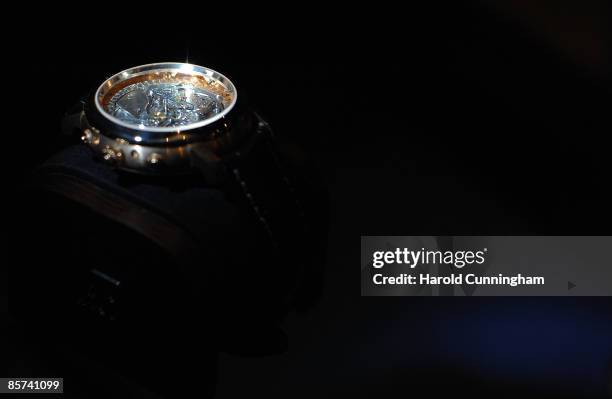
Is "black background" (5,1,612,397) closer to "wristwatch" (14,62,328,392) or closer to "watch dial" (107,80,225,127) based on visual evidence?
"wristwatch" (14,62,328,392)

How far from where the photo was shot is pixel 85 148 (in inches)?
73.0

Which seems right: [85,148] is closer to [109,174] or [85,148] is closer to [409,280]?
[109,174]

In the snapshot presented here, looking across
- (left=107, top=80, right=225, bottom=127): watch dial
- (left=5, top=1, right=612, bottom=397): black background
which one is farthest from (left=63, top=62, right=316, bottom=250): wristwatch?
(left=5, top=1, right=612, bottom=397): black background

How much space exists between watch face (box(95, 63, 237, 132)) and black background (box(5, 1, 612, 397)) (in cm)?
66

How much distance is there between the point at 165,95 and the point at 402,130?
4.12ft

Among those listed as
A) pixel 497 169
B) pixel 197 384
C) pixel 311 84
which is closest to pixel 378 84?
pixel 311 84

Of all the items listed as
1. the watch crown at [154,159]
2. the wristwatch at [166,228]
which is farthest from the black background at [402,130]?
the watch crown at [154,159]

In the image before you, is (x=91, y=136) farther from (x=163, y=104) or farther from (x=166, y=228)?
(x=166, y=228)

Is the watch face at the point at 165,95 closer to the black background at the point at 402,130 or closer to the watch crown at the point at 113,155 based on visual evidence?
the watch crown at the point at 113,155

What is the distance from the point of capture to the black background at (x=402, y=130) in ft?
6.61

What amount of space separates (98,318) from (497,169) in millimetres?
1603

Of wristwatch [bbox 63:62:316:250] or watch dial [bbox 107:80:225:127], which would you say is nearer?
wristwatch [bbox 63:62:316:250]

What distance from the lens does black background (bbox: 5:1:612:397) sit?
6.61 feet

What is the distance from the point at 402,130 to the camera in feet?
9.75
